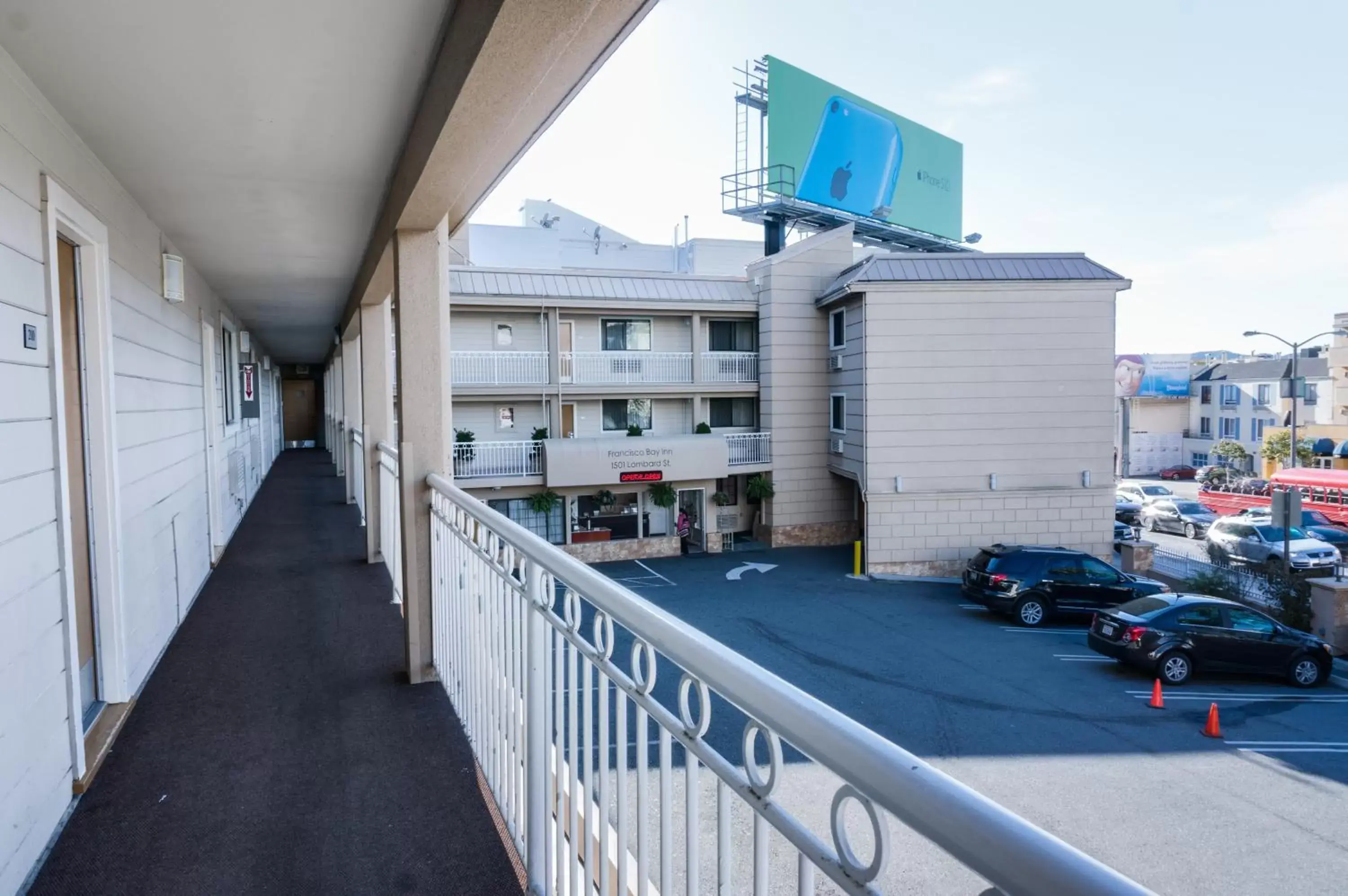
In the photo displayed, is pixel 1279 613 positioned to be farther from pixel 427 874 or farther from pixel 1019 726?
pixel 427 874

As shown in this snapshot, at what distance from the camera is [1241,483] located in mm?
30656

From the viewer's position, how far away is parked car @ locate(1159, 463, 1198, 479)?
4341cm

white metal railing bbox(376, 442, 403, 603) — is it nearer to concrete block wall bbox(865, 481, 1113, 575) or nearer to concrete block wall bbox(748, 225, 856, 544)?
→ concrete block wall bbox(865, 481, 1113, 575)

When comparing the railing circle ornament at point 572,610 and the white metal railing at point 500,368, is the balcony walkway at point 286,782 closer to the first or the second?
the railing circle ornament at point 572,610

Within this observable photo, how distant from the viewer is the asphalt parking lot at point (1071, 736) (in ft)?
21.6

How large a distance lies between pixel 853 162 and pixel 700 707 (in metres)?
25.1

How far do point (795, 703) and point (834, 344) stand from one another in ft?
63.7

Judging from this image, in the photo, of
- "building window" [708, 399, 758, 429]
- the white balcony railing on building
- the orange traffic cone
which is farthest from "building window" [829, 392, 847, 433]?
the orange traffic cone

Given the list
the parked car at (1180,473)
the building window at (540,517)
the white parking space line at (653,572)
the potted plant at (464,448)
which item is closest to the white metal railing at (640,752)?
the white parking space line at (653,572)

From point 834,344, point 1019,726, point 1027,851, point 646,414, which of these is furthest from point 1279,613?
point 1027,851

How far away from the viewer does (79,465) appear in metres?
3.25

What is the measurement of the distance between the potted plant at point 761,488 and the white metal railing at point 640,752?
55.3 feet

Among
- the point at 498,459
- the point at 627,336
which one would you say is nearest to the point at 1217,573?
the point at 627,336

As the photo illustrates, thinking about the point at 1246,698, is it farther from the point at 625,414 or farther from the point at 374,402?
the point at 625,414
